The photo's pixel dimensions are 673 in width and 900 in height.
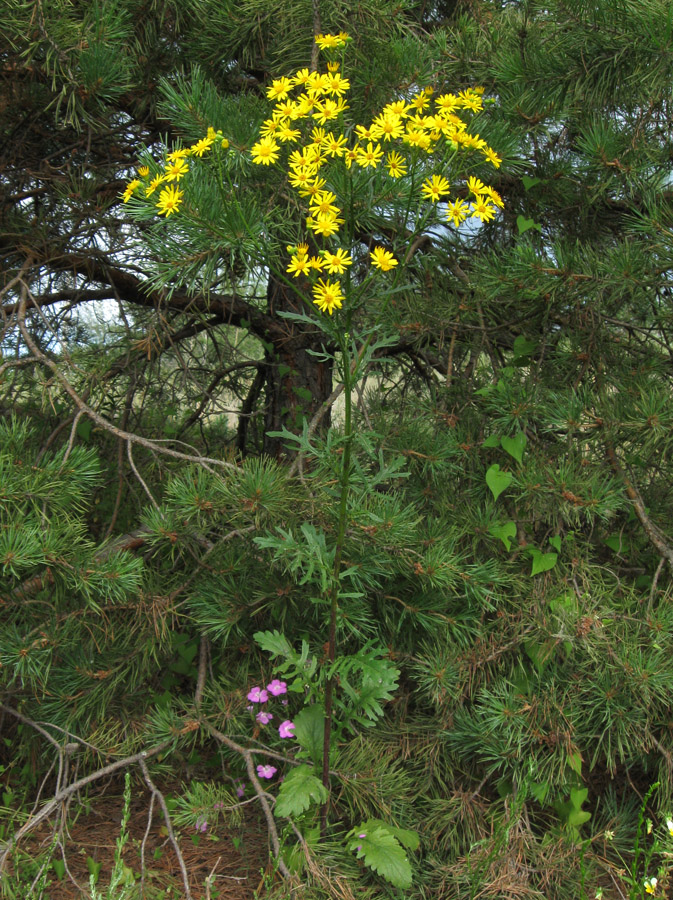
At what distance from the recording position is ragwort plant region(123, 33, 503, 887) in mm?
1458

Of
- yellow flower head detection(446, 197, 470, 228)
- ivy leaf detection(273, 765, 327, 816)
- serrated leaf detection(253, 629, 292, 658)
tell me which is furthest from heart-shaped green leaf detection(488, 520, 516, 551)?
yellow flower head detection(446, 197, 470, 228)

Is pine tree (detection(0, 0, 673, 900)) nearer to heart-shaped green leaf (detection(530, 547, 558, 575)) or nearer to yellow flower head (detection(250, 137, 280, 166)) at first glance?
heart-shaped green leaf (detection(530, 547, 558, 575))

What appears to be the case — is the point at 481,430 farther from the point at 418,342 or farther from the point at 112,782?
the point at 112,782

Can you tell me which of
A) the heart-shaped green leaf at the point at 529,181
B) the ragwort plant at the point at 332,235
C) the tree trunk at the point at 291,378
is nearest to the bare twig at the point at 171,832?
the ragwort plant at the point at 332,235


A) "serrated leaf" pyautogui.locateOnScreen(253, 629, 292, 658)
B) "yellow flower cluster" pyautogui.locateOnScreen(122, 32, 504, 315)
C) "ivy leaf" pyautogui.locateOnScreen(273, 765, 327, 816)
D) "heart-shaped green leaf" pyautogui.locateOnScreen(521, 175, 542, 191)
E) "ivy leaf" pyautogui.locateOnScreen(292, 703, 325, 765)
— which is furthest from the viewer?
"heart-shaped green leaf" pyautogui.locateOnScreen(521, 175, 542, 191)

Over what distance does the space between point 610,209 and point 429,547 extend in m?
1.21

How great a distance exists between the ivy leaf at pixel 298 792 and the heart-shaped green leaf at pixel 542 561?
736 millimetres

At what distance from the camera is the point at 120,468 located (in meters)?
2.21

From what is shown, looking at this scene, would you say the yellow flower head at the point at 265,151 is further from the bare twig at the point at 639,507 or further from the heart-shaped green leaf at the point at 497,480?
the bare twig at the point at 639,507

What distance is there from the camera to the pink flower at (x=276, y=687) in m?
1.98

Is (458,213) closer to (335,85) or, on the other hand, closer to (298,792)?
(335,85)

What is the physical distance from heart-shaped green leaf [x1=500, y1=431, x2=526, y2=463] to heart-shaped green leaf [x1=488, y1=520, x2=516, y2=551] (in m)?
0.17

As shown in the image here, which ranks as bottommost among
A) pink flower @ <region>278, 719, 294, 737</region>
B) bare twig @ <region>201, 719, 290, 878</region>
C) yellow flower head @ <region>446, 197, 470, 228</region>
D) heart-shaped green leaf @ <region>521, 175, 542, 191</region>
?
bare twig @ <region>201, 719, 290, 878</region>

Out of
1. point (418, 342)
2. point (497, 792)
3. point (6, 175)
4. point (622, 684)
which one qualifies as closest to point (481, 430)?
point (418, 342)
